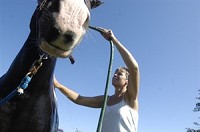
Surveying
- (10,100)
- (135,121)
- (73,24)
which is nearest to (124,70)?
(135,121)

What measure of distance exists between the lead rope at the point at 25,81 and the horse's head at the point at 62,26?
42 cm

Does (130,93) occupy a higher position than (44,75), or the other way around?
(130,93)

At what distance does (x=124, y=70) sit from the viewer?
12.3 ft

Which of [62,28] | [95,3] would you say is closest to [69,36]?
[62,28]

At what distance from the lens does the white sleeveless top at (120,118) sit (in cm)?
322

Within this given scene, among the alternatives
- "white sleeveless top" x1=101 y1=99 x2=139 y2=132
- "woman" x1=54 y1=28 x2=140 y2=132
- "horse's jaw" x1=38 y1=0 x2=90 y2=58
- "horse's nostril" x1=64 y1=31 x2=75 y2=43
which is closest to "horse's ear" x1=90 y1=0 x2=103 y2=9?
"woman" x1=54 y1=28 x2=140 y2=132

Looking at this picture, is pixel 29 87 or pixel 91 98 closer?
pixel 29 87

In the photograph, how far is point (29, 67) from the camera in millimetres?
2615

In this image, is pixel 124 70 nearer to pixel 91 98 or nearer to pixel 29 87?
pixel 91 98

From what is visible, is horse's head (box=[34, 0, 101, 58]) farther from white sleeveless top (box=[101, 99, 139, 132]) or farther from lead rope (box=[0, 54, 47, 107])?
white sleeveless top (box=[101, 99, 139, 132])

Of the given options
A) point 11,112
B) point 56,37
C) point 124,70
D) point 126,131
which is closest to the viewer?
point 56,37

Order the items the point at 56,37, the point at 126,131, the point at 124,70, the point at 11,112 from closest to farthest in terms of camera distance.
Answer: the point at 56,37
the point at 11,112
the point at 126,131
the point at 124,70

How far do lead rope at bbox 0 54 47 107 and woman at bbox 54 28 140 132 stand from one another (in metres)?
0.66

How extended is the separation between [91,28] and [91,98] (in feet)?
4.46
